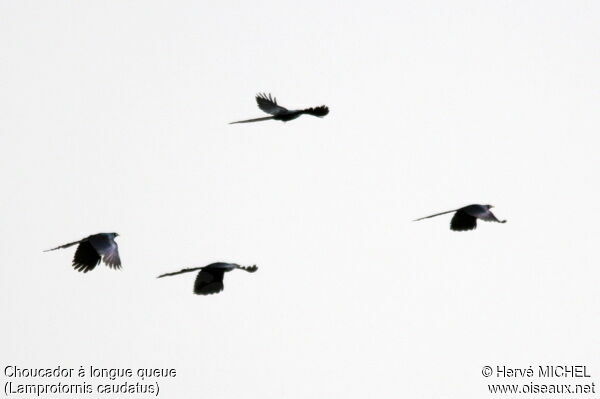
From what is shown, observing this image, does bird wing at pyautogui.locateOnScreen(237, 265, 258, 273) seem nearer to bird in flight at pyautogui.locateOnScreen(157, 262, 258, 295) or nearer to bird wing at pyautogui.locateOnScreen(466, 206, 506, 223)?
bird in flight at pyautogui.locateOnScreen(157, 262, 258, 295)

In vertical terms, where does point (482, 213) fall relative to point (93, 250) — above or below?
above

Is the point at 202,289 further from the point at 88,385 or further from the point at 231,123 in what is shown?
the point at 88,385

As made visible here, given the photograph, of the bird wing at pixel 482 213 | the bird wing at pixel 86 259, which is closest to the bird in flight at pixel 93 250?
the bird wing at pixel 86 259

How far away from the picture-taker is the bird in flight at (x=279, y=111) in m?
39.4

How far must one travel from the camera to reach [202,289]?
3816 cm

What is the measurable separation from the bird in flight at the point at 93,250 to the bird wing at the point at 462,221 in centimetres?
864

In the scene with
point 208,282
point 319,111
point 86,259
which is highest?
point 319,111

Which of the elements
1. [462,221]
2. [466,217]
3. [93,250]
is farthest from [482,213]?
[93,250]

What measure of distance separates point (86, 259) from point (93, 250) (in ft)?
0.86

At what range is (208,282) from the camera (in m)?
38.2

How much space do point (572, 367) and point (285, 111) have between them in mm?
16382

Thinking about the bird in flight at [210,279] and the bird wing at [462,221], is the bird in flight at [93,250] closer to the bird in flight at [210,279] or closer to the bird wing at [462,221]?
the bird in flight at [210,279]

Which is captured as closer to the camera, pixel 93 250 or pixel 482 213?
pixel 93 250

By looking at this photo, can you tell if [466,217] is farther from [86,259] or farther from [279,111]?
[86,259]
